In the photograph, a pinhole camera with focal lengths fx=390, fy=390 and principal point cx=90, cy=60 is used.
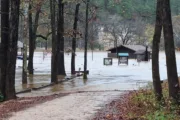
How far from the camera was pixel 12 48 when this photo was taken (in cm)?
1669

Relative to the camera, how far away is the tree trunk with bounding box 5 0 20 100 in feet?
53.2

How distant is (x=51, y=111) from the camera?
1170cm

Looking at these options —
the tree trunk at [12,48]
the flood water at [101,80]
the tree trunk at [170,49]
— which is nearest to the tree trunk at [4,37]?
the tree trunk at [12,48]

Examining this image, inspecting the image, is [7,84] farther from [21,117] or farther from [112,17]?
[112,17]

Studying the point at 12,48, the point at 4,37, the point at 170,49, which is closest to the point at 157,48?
the point at 170,49

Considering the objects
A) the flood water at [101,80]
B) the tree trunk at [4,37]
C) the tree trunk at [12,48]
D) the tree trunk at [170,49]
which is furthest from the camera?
the flood water at [101,80]

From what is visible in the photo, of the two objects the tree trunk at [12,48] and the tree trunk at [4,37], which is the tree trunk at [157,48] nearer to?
the tree trunk at [12,48]

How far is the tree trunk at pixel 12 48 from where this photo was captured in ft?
53.2

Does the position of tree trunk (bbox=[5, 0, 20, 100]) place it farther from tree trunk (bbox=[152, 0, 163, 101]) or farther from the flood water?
tree trunk (bbox=[152, 0, 163, 101])

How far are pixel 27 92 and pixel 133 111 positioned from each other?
12450 millimetres

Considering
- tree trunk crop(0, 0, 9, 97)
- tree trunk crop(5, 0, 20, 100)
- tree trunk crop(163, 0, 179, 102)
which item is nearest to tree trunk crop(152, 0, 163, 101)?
tree trunk crop(163, 0, 179, 102)

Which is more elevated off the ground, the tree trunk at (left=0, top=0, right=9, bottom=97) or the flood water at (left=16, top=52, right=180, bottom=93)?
the tree trunk at (left=0, top=0, right=9, bottom=97)

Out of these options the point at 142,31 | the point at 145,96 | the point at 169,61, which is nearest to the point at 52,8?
the point at 145,96

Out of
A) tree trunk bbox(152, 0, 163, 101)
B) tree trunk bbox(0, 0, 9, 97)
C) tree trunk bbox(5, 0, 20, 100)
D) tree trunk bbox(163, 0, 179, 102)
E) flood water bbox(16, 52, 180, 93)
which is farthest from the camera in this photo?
flood water bbox(16, 52, 180, 93)
